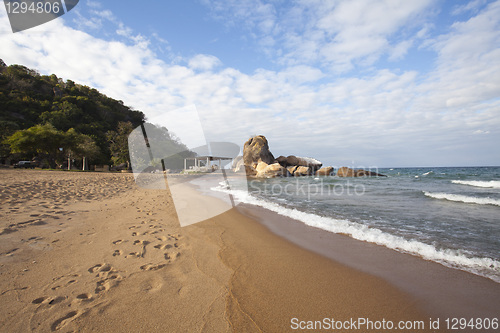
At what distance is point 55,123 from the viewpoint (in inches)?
1521

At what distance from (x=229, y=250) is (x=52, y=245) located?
292 cm

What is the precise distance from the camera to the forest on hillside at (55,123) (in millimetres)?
27172

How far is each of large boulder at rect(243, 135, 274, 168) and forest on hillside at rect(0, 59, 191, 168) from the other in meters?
20.4

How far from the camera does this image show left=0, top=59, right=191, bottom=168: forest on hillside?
27172 millimetres

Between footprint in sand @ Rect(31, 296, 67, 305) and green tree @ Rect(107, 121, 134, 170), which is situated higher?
green tree @ Rect(107, 121, 134, 170)

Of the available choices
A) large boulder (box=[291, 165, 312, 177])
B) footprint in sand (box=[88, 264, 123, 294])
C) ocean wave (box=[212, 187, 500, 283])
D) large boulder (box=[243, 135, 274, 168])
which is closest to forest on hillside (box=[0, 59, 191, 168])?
large boulder (box=[243, 135, 274, 168])

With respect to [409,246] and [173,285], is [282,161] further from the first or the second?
[173,285]

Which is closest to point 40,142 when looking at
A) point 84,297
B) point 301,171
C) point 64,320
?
point 84,297

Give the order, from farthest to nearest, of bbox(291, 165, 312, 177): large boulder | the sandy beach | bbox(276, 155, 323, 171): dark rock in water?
bbox(276, 155, 323, 171): dark rock in water → bbox(291, 165, 312, 177): large boulder → the sandy beach

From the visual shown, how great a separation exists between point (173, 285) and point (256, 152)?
1424 inches

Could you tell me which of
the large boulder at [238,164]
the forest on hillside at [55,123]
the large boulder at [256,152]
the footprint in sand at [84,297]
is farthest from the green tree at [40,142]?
the footprint in sand at [84,297]

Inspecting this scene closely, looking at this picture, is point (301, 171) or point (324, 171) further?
point (301, 171)

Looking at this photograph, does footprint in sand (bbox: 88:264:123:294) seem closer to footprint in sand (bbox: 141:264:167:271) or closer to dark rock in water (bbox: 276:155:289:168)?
footprint in sand (bbox: 141:264:167:271)

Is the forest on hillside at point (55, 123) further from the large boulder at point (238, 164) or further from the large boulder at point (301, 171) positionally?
the large boulder at point (301, 171)
